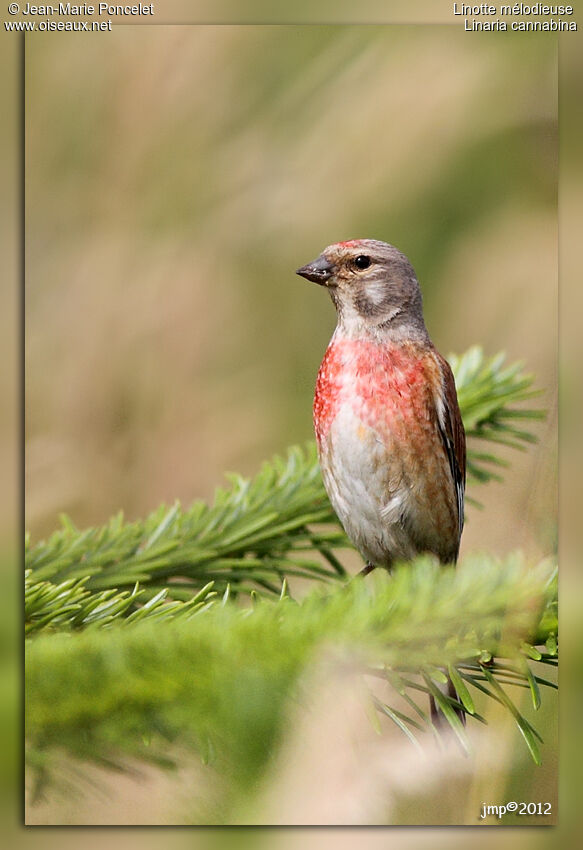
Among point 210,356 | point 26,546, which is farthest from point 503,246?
point 26,546

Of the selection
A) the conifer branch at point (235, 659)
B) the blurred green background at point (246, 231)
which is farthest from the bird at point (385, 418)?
the conifer branch at point (235, 659)

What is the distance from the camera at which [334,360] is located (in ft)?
6.61

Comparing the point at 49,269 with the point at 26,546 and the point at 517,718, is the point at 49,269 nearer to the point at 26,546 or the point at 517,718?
the point at 26,546

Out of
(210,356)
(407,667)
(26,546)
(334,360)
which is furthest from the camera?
(210,356)

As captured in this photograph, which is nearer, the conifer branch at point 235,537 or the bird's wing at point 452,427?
the conifer branch at point 235,537

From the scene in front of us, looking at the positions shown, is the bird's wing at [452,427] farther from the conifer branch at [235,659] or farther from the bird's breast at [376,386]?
the conifer branch at [235,659]

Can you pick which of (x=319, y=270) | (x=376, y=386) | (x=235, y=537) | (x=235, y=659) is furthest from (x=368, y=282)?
(x=235, y=659)

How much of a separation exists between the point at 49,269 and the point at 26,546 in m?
0.54

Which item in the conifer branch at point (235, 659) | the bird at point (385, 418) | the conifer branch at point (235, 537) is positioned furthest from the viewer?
the bird at point (385, 418)

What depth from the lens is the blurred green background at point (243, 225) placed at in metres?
1.83

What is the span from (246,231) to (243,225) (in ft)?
0.06

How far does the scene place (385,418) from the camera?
6.29 ft

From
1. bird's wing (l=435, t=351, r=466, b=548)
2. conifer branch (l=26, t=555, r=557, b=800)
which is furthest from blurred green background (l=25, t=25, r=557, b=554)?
conifer branch (l=26, t=555, r=557, b=800)

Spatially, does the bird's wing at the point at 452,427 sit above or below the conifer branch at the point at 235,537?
above
